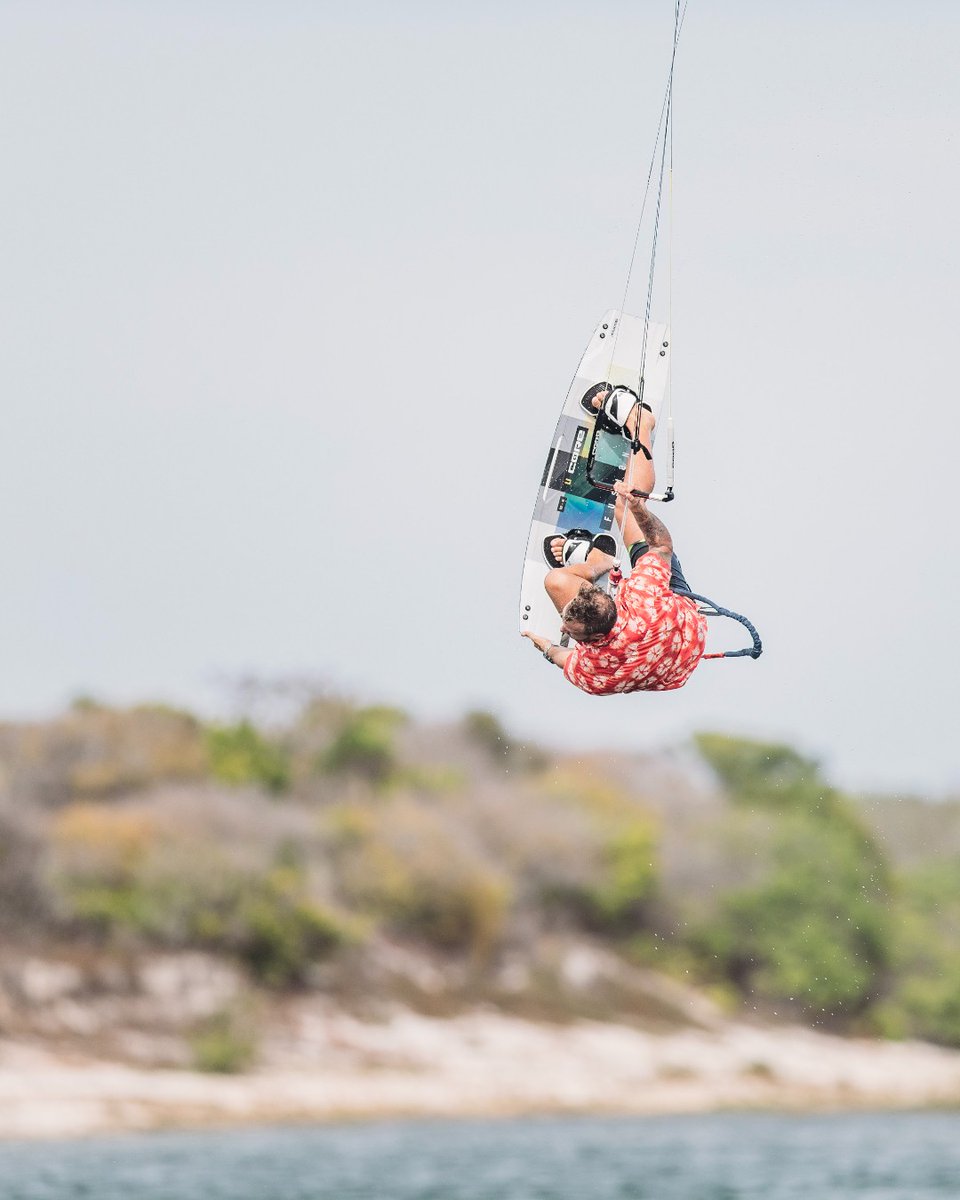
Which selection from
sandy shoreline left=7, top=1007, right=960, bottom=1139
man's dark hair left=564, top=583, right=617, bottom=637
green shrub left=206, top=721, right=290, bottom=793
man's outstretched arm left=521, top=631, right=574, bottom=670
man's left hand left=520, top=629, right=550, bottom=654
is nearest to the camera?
man's dark hair left=564, top=583, right=617, bottom=637

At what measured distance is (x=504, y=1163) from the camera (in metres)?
37.4

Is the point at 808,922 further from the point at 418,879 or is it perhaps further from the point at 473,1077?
the point at 473,1077

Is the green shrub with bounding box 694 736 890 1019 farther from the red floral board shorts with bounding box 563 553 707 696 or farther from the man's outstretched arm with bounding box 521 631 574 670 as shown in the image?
the red floral board shorts with bounding box 563 553 707 696

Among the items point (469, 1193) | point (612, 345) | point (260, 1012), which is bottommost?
point (469, 1193)

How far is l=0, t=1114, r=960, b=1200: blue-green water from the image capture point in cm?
3328

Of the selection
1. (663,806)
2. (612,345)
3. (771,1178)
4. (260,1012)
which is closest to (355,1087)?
(260,1012)

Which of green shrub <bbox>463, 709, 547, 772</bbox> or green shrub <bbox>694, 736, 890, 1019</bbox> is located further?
green shrub <bbox>463, 709, 547, 772</bbox>

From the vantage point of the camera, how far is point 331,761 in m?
52.0

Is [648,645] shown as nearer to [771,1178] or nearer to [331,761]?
[771,1178]

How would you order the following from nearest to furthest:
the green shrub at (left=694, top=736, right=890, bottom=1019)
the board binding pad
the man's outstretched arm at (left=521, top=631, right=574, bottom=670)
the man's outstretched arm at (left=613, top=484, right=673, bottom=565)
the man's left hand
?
the man's outstretched arm at (left=613, top=484, right=673, bottom=565) → the man's outstretched arm at (left=521, top=631, right=574, bottom=670) → the man's left hand → the board binding pad → the green shrub at (left=694, top=736, right=890, bottom=1019)

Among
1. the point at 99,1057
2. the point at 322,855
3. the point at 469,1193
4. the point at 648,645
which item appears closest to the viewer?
the point at 648,645

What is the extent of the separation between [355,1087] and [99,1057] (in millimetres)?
5002

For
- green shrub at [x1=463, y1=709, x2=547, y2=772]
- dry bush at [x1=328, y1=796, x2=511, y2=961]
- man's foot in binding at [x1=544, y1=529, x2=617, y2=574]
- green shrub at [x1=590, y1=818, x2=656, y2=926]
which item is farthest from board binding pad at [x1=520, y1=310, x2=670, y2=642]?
green shrub at [x1=463, y1=709, x2=547, y2=772]

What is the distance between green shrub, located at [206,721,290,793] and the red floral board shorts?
38.0m
